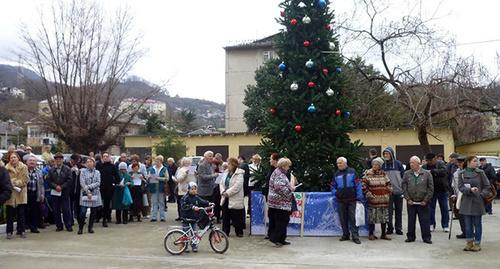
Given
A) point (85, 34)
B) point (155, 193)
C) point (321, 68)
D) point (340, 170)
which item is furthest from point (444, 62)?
point (85, 34)

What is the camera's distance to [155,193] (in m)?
13.6

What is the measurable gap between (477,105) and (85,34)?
21644mm

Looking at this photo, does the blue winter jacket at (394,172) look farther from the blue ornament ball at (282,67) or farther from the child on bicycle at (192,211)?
the child on bicycle at (192,211)

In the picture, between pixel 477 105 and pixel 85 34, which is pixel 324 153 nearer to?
pixel 477 105

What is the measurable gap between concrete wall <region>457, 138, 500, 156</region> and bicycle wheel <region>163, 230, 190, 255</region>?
2861 centimetres

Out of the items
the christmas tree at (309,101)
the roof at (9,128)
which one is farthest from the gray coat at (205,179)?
the roof at (9,128)

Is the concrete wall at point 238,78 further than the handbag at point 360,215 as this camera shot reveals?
Yes

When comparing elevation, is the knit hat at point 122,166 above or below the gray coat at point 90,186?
above

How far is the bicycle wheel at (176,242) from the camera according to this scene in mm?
9141

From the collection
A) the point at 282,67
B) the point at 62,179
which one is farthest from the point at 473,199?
the point at 62,179

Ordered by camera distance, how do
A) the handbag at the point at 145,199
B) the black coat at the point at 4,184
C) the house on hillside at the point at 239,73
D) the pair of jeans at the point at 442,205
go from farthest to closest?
the house on hillside at the point at 239,73 → the handbag at the point at 145,199 → the pair of jeans at the point at 442,205 → the black coat at the point at 4,184

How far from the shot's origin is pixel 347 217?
34.6ft

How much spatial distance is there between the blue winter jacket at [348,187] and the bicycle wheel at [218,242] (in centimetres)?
267

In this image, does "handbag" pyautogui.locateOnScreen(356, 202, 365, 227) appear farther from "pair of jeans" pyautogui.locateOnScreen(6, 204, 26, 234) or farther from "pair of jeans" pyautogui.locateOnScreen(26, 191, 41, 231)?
"pair of jeans" pyautogui.locateOnScreen(26, 191, 41, 231)
